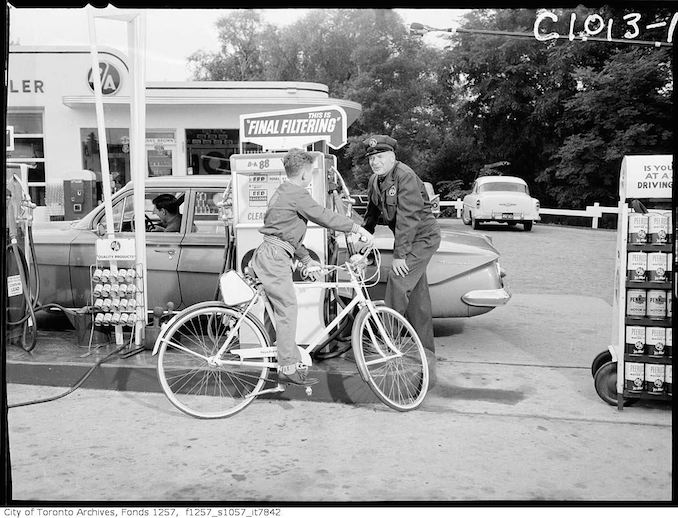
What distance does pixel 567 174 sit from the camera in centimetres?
1933

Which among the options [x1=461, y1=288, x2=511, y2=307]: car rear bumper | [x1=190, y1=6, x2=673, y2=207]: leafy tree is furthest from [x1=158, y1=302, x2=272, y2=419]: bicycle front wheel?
[x1=190, y1=6, x2=673, y2=207]: leafy tree

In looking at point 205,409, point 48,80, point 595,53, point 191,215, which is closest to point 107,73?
point 48,80

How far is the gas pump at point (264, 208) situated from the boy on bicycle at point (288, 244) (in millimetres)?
656

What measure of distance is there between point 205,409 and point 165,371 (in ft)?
1.44

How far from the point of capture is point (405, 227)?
551 cm

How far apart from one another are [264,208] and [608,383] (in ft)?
9.42

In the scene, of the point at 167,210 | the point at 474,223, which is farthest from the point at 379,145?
the point at 474,223

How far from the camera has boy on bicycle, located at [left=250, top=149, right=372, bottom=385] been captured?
186 inches

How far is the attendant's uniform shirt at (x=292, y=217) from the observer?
4.75 metres

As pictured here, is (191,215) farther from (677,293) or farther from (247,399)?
(677,293)

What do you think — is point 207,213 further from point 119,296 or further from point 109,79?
point 109,79

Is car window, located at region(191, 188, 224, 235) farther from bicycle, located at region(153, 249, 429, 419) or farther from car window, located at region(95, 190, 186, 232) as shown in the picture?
bicycle, located at region(153, 249, 429, 419)

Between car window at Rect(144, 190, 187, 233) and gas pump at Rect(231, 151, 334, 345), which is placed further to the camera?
car window at Rect(144, 190, 187, 233)

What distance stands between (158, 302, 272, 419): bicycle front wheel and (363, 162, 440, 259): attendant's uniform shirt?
141cm
